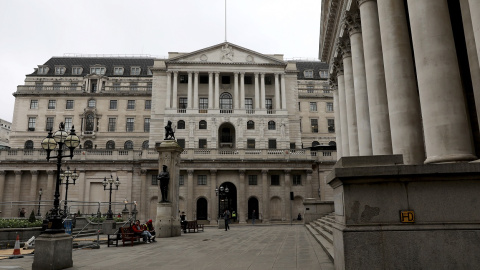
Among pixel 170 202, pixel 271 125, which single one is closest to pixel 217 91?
pixel 271 125

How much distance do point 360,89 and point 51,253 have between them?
1683 centimetres

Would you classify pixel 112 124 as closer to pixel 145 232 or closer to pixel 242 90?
pixel 242 90

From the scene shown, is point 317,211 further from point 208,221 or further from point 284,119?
point 284,119

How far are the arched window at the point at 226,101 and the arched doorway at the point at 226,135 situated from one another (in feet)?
11.3

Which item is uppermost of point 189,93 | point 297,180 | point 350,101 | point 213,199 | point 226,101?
point 189,93

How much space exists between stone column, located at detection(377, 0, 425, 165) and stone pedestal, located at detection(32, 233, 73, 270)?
12.1m

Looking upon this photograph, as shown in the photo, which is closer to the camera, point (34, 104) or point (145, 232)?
point (145, 232)

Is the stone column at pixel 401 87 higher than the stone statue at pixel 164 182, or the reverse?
the stone column at pixel 401 87

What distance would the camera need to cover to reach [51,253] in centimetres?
1073

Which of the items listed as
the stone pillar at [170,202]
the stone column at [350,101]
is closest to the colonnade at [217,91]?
the stone pillar at [170,202]

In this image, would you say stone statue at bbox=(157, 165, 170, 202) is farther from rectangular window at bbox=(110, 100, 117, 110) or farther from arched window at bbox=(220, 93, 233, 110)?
rectangular window at bbox=(110, 100, 117, 110)

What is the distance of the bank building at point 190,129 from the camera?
164 feet

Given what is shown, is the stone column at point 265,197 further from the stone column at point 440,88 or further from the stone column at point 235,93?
the stone column at point 440,88

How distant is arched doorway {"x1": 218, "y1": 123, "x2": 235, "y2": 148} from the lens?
62344 millimetres
